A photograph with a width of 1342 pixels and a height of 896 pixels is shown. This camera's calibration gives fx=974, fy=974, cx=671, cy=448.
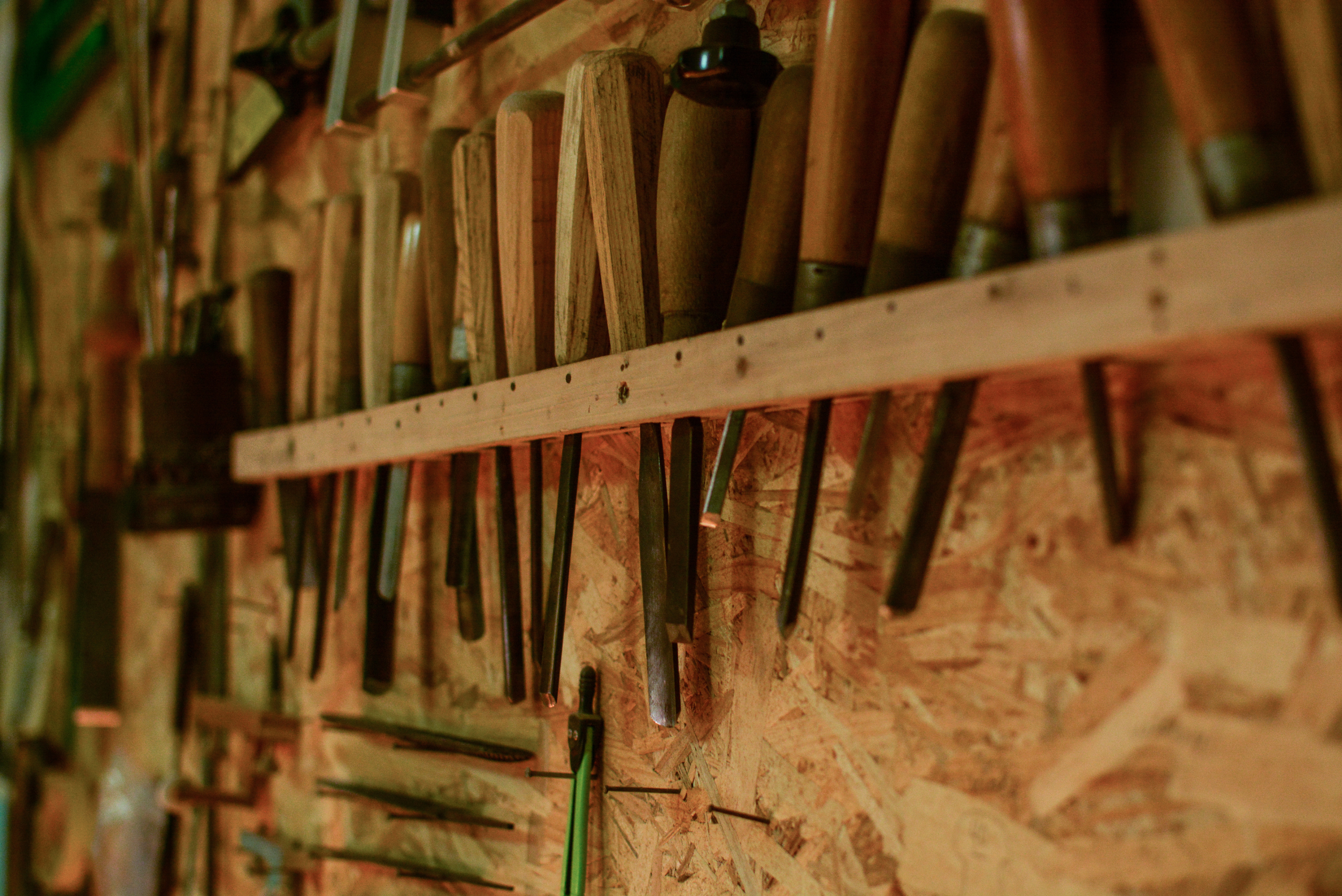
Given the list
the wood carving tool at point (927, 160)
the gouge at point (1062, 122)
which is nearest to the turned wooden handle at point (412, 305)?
the wood carving tool at point (927, 160)

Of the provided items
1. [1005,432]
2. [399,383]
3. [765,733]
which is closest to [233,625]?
[399,383]

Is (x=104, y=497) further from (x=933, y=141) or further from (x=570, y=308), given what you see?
(x=933, y=141)

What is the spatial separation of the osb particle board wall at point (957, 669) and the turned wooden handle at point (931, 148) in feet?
0.41

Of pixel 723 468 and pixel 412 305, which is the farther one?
pixel 412 305

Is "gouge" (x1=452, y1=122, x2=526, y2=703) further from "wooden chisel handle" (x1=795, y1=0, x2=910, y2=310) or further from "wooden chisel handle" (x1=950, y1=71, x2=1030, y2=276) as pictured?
"wooden chisel handle" (x1=950, y1=71, x2=1030, y2=276)

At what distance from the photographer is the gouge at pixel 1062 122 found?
24.3 inches

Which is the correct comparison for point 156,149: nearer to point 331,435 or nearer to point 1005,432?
point 331,435

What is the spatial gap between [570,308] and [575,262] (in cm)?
5

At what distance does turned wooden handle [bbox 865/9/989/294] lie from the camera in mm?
708

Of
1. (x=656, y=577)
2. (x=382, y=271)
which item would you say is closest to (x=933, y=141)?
(x=656, y=577)

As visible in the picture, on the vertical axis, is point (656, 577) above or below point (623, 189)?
below

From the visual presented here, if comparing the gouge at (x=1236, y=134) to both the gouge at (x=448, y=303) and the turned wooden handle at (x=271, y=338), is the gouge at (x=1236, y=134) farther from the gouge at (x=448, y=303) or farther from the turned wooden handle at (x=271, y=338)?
the turned wooden handle at (x=271, y=338)

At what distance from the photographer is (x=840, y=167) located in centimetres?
76

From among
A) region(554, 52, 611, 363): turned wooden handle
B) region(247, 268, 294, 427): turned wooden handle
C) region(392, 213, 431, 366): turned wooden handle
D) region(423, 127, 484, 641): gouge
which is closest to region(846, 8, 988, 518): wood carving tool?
region(554, 52, 611, 363): turned wooden handle
